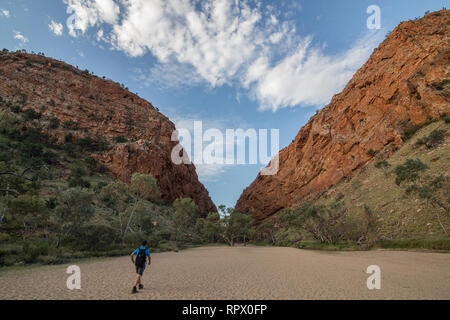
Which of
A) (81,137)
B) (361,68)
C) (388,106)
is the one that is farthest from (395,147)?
(81,137)

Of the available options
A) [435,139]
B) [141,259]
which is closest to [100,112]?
[141,259]

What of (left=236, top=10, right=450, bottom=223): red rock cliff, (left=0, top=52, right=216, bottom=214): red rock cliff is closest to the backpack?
(left=236, top=10, right=450, bottom=223): red rock cliff

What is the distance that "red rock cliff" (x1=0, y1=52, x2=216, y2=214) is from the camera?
52.3 meters

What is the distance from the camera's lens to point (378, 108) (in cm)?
4331

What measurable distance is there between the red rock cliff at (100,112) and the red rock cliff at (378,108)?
38.3 meters

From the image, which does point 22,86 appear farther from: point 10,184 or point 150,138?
point 10,184

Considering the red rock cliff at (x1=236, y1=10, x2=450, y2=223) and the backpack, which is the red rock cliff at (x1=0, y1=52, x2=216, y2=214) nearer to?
the red rock cliff at (x1=236, y1=10, x2=450, y2=223)

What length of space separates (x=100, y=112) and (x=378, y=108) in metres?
71.8

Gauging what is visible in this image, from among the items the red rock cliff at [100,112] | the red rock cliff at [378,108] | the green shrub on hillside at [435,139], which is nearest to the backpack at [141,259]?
the green shrub on hillside at [435,139]

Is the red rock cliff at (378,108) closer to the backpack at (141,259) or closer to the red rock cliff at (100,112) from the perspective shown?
the red rock cliff at (100,112)

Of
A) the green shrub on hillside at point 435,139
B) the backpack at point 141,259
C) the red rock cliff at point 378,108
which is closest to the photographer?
the backpack at point 141,259

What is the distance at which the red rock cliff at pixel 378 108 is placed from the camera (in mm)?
36344

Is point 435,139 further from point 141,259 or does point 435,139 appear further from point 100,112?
point 100,112
